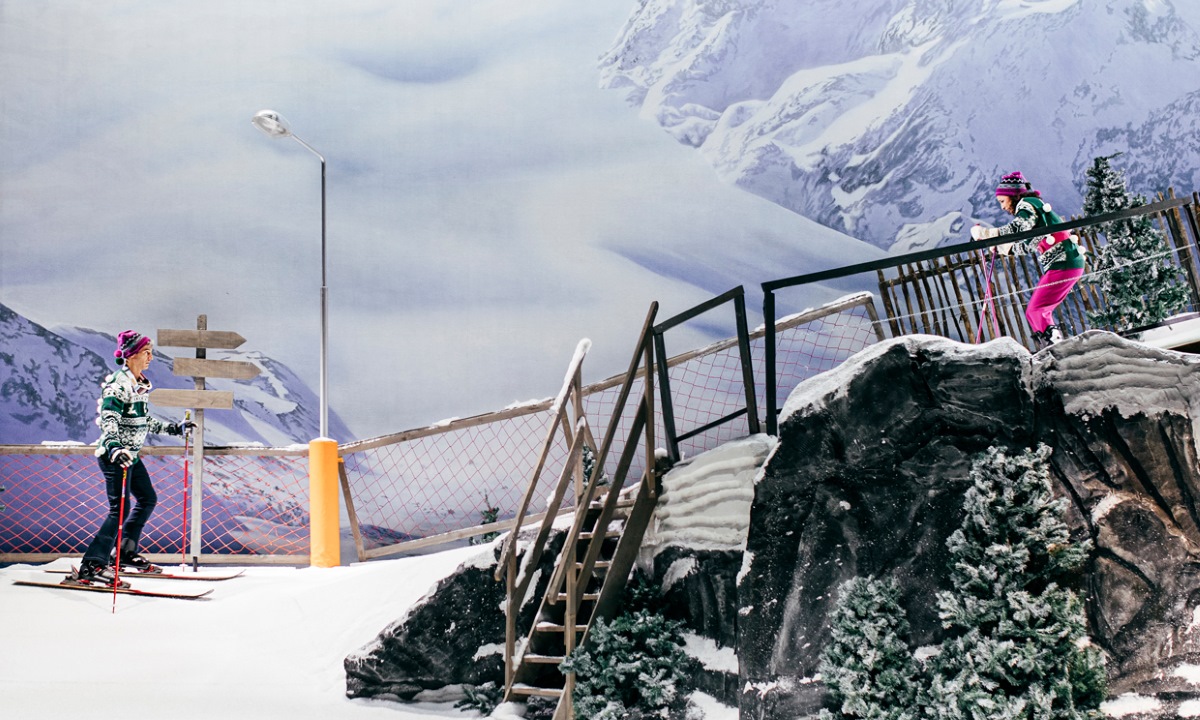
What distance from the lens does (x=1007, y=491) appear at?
15.0 feet

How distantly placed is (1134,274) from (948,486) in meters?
4.50

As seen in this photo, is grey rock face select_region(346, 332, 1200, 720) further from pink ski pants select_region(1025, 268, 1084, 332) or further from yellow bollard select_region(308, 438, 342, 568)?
yellow bollard select_region(308, 438, 342, 568)

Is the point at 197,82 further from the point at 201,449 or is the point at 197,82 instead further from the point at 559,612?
the point at 559,612

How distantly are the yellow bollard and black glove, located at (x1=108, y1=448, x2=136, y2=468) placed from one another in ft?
4.67

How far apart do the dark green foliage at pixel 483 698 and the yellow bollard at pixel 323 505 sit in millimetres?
2613

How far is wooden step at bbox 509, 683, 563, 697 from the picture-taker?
221 inches

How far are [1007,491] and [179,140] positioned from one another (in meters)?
12.2

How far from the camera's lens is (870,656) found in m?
4.59

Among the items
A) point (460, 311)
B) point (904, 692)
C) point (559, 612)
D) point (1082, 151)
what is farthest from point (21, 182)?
point (1082, 151)

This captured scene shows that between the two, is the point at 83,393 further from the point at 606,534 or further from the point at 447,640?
the point at 606,534

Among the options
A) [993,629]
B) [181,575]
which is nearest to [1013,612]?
[993,629]

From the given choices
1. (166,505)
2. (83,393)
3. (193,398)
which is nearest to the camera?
(193,398)

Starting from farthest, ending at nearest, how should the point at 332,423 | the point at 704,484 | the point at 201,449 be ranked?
1. the point at 332,423
2. the point at 201,449
3. the point at 704,484

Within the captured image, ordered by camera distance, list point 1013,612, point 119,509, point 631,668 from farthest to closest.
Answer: point 119,509 → point 631,668 → point 1013,612
